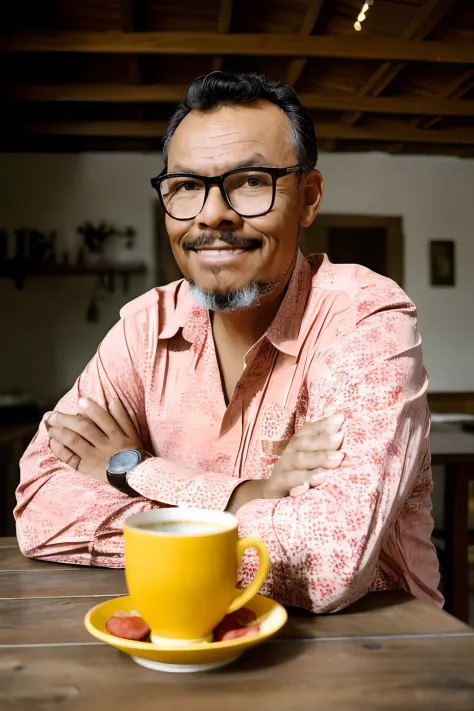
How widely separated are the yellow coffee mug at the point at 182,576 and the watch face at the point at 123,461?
0.50m

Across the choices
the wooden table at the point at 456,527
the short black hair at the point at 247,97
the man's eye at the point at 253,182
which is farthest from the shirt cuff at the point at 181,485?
the wooden table at the point at 456,527

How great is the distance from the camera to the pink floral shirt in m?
0.84

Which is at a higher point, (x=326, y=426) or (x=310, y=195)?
(x=310, y=195)

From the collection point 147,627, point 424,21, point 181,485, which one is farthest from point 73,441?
point 424,21

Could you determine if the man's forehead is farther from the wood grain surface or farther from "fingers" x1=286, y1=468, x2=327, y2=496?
the wood grain surface

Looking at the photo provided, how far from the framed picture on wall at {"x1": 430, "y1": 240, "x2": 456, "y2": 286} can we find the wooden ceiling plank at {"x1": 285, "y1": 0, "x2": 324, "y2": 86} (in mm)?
1145

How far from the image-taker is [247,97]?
1213mm

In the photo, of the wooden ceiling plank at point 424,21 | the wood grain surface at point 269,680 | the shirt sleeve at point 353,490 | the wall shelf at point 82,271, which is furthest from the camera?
the wall shelf at point 82,271

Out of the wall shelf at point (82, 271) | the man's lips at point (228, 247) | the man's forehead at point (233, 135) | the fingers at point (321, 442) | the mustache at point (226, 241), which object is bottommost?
the fingers at point (321, 442)

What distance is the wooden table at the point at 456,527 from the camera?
278 centimetres

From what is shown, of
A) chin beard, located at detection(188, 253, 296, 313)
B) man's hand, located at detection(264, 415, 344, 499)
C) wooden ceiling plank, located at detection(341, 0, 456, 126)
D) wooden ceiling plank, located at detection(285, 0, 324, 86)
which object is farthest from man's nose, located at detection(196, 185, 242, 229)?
wooden ceiling plank, located at detection(341, 0, 456, 126)

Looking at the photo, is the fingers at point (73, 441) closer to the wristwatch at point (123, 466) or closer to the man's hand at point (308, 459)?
the wristwatch at point (123, 466)

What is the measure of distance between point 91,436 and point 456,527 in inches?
77.8

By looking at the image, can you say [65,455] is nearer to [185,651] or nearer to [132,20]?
[185,651]
